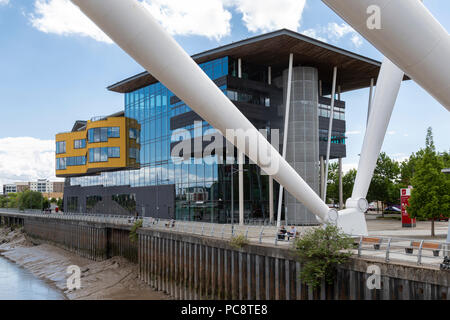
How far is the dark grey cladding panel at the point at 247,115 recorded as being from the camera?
4288 centimetres

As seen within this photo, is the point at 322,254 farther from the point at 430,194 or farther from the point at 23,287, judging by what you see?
the point at 23,287

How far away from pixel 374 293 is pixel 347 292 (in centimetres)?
123

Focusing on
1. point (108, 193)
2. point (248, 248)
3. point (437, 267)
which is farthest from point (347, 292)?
point (108, 193)

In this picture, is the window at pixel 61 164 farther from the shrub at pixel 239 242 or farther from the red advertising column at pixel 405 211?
the shrub at pixel 239 242

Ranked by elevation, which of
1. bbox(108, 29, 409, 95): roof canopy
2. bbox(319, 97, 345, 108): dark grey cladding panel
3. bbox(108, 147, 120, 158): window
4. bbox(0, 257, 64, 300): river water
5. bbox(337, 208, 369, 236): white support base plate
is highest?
bbox(108, 29, 409, 95): roof canopy

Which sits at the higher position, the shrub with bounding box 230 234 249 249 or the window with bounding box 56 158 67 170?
the window with bounding box 56 158 67 170

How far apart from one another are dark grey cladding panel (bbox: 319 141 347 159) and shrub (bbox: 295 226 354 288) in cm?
3108

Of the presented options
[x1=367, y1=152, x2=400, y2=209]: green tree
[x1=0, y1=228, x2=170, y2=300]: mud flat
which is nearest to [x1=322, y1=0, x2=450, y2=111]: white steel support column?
[x1=0, y1=228, x2=170, y2=300]: mud flat

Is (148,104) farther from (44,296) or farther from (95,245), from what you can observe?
(44,296)

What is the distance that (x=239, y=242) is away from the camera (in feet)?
68.1

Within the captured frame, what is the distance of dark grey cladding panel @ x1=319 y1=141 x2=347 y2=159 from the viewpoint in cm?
4644

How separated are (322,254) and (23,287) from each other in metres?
27.7

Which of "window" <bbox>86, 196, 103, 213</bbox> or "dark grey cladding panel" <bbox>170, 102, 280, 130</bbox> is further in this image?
"window" <bbox>86, 196, 103, 213</bbox>

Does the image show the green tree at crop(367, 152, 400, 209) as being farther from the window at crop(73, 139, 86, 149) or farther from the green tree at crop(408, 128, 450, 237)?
the window at crop(73, 139, 86, 149)
